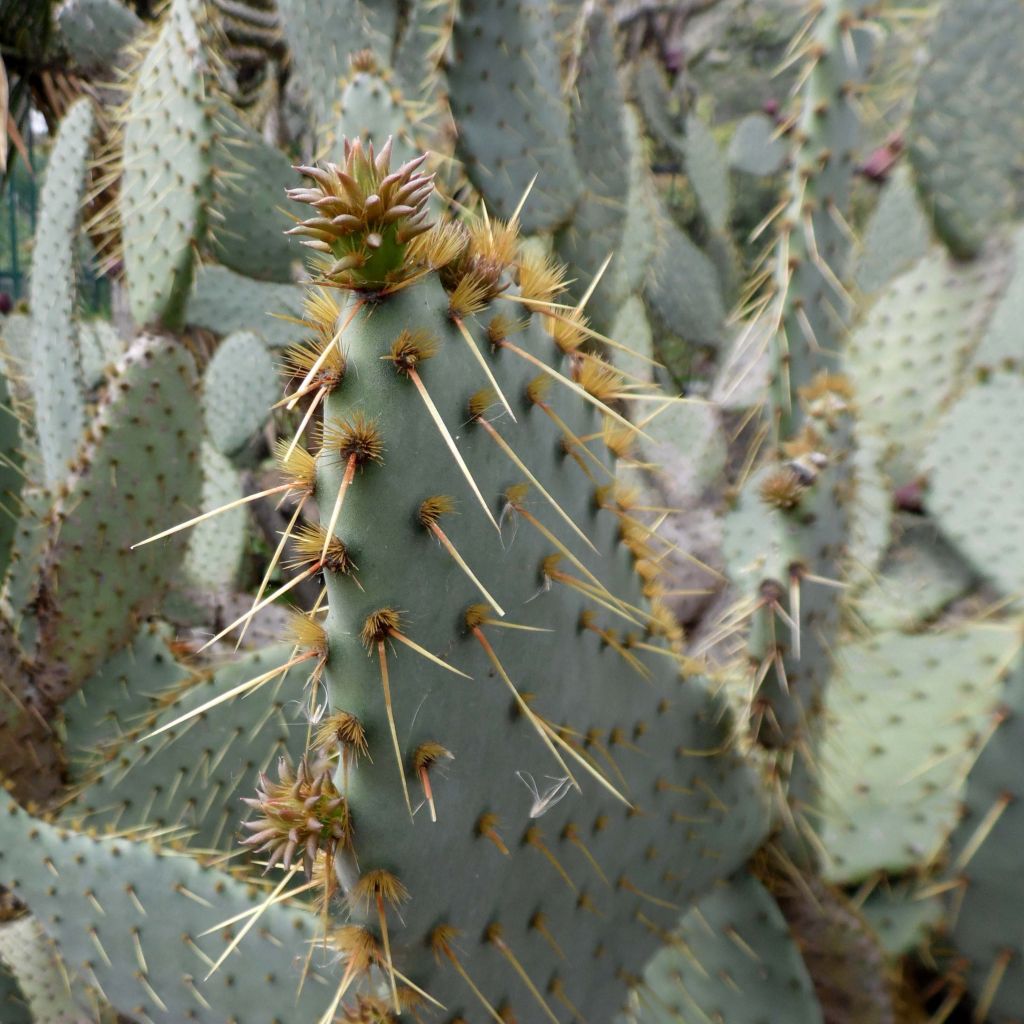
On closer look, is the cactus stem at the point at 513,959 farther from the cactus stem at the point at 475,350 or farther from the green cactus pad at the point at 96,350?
the green cactus pad at the point at 96,350

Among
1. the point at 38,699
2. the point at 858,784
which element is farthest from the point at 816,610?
the point at 38,699

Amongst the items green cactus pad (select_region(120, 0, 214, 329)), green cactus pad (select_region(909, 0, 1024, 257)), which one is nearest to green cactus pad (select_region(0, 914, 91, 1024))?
green cactus pad (select_region(120, 0, 214, 329))

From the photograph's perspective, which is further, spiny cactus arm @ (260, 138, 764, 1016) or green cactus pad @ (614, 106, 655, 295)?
green cactus pad @ (614, 106, 655, 295)

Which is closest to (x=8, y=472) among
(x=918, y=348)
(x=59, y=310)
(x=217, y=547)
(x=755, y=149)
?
(x=59, y=310)

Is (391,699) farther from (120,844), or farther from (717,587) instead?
(717,587)

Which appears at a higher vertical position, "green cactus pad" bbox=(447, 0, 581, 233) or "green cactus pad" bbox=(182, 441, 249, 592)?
"green cactus pad" bbox=(447, 0, 581, 233)

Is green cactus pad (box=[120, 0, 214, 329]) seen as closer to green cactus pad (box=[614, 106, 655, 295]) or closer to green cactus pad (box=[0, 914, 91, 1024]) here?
green cactus pad (box=[0, 914, 91, 1024])
